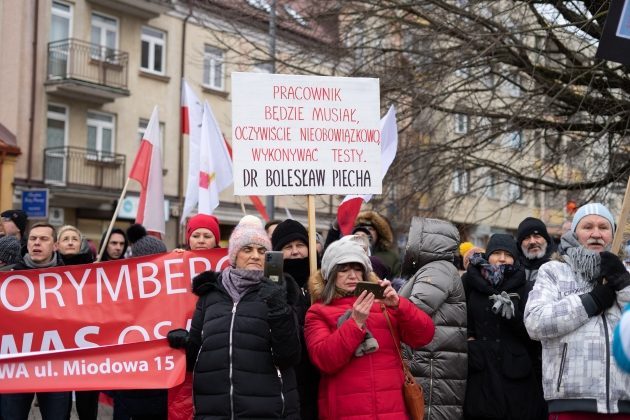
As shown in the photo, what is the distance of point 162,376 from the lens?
5.00 metres

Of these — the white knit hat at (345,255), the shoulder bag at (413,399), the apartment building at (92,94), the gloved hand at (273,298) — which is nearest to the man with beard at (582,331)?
the shoulder bag at (413,399)

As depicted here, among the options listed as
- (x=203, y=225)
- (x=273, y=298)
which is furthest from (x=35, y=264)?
(x=273, y=298)

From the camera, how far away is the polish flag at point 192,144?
366 inches

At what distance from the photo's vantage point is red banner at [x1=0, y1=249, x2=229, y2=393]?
5.20 meters

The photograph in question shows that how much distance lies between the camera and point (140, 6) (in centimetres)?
2408

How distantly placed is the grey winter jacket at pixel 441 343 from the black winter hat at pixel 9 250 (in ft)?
10.2

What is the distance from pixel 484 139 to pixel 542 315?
6.75 meters

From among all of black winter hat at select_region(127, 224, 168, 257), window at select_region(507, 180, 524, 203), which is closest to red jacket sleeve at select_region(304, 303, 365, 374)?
black winter hat at select_region(127, 224, 168, 257)

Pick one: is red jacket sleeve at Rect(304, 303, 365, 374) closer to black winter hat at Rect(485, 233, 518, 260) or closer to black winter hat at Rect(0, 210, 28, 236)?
black winter hat at Rect(485, 233, 518, 260)

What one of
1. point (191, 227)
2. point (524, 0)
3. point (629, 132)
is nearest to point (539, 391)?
point (191, 227)

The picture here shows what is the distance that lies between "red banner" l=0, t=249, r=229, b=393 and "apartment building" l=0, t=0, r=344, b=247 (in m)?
14.0

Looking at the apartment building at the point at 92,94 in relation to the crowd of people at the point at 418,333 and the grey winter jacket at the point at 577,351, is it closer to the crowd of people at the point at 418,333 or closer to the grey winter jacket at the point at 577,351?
the crowd of people at the point at 418,333

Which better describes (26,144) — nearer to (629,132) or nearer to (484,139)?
(484,139)

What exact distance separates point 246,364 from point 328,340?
0.42 metres
